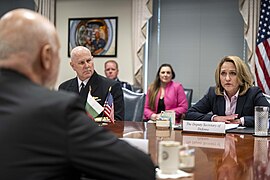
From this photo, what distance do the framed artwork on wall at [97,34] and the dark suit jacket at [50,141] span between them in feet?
18.4

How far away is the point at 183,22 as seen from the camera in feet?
20.4

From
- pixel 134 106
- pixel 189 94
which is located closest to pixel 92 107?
pixel 134 106

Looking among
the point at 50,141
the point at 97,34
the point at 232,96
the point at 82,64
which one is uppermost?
the point at 97,34

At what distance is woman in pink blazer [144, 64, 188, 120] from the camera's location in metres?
5.29

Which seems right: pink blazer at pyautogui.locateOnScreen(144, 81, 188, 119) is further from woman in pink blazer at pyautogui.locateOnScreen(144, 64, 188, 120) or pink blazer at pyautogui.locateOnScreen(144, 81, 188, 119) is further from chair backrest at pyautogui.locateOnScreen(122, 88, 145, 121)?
chair backrest at pyautogui.locateOnScreen(122, 88, 145, 121)

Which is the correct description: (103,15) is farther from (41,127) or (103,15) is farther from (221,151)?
(41,127)

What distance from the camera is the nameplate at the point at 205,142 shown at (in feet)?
7.07

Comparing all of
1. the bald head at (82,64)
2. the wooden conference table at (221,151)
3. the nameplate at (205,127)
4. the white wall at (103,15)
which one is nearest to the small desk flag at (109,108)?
the wooden conference table at (221,151)

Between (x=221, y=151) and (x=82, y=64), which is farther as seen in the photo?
(x=82, y=64)

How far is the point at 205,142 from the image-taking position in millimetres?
2266

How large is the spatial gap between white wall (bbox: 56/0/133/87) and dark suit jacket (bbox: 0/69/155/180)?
540cm

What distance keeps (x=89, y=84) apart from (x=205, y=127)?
1.11 metres

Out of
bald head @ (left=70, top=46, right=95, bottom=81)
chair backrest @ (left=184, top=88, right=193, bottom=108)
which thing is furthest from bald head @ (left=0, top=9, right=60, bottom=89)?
chair backrest @ (left=184, top=88, right=193, bottom=108)

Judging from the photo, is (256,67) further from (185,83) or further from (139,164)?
(139,164)
